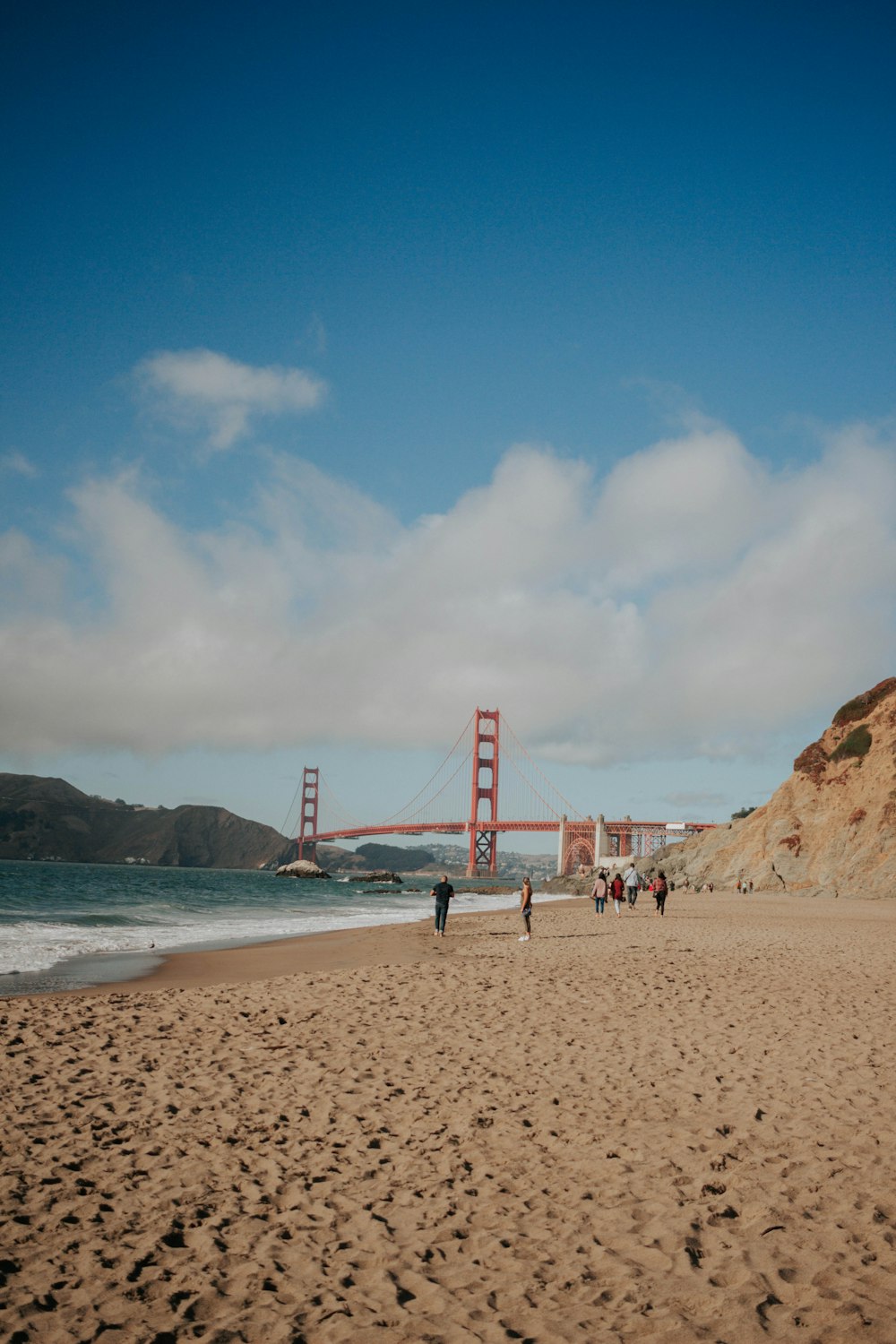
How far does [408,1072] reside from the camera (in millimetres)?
6883

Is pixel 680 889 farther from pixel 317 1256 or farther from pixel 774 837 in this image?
pixel 317 1256

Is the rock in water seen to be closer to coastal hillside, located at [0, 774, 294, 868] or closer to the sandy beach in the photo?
coastal hillside, located at [0, 774, 294, 868]

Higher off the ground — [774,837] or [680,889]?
[774,837]

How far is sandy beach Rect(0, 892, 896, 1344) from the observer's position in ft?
11.5

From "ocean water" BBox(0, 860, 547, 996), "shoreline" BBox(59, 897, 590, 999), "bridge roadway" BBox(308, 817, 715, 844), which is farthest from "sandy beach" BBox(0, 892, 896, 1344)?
"bridge roadway" BBox(308, 817, 715, 844)

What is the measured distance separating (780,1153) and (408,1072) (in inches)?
118

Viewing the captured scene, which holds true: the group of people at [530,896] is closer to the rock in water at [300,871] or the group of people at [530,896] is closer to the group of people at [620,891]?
the group of people at [620,891]

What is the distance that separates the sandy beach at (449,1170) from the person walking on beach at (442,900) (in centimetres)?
923

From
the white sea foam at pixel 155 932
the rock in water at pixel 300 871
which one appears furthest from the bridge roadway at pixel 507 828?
the white sea foam at pixel 155 932

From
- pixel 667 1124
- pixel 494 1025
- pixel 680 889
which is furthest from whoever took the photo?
pixel 680 889

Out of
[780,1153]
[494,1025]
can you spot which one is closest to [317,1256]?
[780,1153]

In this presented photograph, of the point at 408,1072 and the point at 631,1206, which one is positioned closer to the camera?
the point at 631,1206

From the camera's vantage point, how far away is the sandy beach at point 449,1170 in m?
3.51

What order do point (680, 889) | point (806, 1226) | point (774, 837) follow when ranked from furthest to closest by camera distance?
point (680, 889) → point (774, 837) → point (806, 1226)
